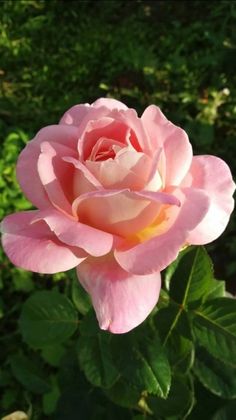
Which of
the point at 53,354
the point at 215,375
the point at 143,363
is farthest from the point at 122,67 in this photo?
the point at 143,363

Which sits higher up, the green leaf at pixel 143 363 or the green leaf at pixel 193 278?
the green leaf at pixel 193 278

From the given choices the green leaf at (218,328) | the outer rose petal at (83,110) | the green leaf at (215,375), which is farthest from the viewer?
the green leaf at (215,375)

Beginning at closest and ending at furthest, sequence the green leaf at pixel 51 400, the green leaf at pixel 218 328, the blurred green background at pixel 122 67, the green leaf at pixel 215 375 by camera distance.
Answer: the green leaf at pixel 218 328 → the green leaf at pixel 215 375 → the green leaf at pixel 51 400 → the blurred green background at pixel 122 67

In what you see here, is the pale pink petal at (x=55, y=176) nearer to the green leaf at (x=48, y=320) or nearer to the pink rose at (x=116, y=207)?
the pink rose at (x=116, y=207)

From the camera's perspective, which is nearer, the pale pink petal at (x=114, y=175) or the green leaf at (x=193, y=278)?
the pale pink petal at (x=114, y=175)

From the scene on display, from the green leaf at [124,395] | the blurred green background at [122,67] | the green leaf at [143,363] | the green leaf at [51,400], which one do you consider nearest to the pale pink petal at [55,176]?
the green leaf at [143,363]

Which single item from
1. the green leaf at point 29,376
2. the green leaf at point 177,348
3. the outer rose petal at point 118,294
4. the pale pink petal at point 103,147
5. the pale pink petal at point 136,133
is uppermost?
the pale pink petal at point 136,133

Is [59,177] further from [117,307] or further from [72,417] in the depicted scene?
[72,417]
